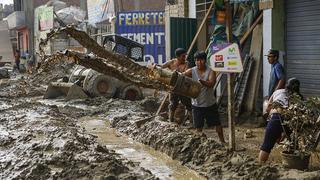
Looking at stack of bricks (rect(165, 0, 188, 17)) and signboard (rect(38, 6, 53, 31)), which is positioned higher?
signboard (rect(38, 6, 53, 31))

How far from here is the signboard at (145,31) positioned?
2131 cm

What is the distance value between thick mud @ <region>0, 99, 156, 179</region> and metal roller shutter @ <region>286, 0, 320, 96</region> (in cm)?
437

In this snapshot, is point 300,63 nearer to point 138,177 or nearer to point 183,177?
point 183,177

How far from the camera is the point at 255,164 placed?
6.04 m

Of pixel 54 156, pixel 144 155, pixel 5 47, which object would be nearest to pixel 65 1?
pixel 5 47

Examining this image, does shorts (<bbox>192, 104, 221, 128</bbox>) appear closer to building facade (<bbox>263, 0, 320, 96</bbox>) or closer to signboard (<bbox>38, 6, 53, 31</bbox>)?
building facade (<bbox>263, 0, 320, 96</bbox>)

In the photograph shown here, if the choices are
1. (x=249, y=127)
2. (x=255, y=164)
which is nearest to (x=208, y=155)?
(x=255, y=164)

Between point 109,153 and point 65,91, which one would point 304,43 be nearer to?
point 109,153

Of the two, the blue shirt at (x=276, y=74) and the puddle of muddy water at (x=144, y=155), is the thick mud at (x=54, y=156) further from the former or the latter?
the blue shirt at (x=276, y=74)

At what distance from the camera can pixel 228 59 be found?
6.87 meters

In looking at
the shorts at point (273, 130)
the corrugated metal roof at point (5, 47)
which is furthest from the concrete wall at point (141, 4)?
the shorts at point (273, 130)

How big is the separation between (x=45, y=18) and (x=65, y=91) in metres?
20.3

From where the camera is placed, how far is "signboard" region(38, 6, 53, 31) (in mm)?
34219

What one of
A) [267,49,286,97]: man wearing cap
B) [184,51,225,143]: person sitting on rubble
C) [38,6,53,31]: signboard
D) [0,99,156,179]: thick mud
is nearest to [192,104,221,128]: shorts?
[184,51,225,143]: person sitting on rubble
